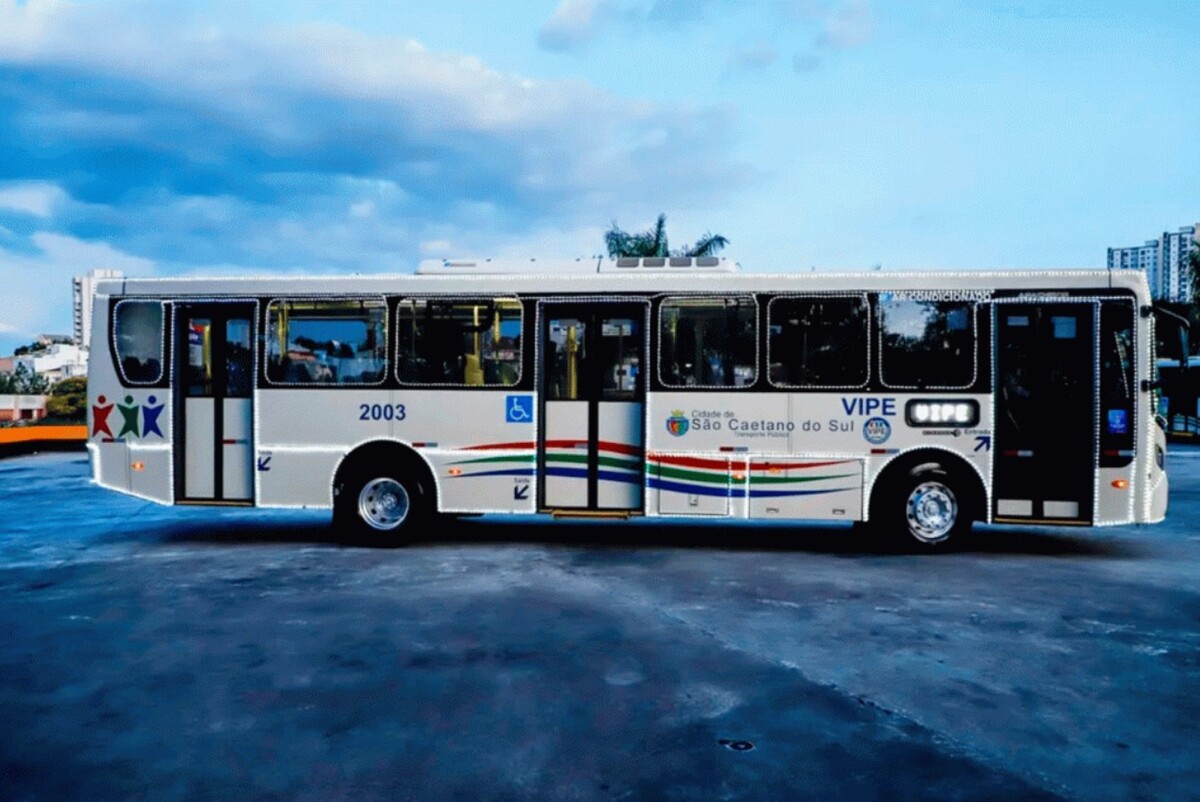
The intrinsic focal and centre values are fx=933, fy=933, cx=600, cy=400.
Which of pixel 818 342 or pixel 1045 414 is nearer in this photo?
pixel 1045 414

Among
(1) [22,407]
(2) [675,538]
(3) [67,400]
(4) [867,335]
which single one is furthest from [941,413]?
(3) [67,400]

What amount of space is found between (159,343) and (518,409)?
4458 millimetres

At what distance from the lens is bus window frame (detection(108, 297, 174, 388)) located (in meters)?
11.2

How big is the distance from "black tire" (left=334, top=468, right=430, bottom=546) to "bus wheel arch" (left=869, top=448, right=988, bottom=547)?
5207 mm

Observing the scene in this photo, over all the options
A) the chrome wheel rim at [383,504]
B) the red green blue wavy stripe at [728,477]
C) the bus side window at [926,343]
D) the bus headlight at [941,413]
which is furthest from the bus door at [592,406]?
the bus headlight at [941,413]

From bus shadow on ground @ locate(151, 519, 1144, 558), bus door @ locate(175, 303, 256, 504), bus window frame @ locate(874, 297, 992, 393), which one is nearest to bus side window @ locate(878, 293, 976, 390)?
bus window frame @ locate(874, 297, 992, 393)

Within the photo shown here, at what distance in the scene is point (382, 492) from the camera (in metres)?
11.0

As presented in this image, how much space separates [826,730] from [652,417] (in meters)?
5.87

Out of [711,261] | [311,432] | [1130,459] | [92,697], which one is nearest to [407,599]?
[92,697]

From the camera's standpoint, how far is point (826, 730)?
4949 millimetres

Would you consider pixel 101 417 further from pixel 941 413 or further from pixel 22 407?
pixel 22 407

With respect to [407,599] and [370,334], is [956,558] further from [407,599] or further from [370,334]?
[370,334]

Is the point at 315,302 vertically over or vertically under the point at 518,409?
over

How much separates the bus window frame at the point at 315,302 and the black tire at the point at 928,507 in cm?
592
